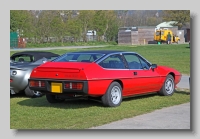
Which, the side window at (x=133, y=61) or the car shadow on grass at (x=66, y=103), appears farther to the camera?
the side window at (x=133, y=61)

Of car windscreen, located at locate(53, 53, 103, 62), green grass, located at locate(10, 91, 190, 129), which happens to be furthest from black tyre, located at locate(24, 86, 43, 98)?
car windscreen, located at locate(53, 53, 103, 62)

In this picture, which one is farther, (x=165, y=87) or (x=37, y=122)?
(x=165, y=87)

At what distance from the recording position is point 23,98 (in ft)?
33.6

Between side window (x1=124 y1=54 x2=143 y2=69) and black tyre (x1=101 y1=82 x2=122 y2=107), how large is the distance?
82cm

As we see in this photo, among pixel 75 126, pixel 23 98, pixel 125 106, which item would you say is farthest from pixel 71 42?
pixel 75 126

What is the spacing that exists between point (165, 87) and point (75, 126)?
4.02m

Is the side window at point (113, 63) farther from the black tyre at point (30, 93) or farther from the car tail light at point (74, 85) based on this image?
the black tyre at point (30, 93)

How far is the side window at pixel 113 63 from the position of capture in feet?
28.2

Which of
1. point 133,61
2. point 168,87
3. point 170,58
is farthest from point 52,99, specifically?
point 170,58

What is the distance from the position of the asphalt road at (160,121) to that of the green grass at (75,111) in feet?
0.74

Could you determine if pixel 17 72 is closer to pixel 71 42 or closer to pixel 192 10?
pixel 192 10

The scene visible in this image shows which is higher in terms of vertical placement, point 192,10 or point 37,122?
point 192,10

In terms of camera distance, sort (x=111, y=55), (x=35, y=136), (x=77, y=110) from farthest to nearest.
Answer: (x=111, y=55) → (x=77, y=110) → (x=35, y=136)

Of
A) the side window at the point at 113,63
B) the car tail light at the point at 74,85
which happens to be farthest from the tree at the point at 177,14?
the car tail light at the point at 74,85
